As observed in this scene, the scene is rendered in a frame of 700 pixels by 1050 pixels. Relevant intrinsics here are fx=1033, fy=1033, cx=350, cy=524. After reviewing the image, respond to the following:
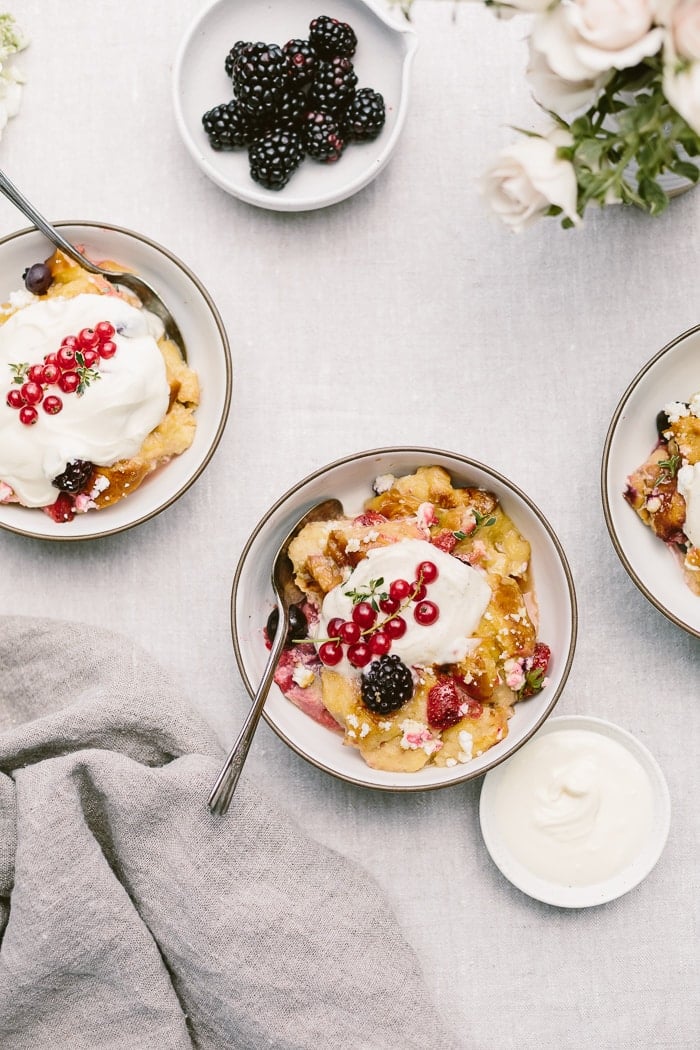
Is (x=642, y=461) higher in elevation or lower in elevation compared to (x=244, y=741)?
higher

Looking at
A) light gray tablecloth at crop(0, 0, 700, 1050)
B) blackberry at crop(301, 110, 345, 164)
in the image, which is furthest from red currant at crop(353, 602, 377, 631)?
blackberry at crop(301, 110, 345, 164)

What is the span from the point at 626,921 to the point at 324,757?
0.94m

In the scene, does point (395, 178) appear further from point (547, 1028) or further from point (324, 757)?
point (547, 1028)

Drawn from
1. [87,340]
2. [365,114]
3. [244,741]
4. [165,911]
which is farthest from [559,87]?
[165,911]

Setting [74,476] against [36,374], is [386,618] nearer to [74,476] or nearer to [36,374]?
[74,476]

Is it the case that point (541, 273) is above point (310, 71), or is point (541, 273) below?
below

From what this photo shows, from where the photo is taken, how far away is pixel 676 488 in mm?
2531

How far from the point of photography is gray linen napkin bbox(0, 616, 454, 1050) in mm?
2475

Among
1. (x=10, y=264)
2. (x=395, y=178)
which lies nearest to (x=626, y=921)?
(x=395, y=178)

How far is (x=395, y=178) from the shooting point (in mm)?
2764

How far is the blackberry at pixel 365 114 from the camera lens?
2.59 metres

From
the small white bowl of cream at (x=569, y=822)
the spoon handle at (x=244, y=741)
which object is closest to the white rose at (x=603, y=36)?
the spoon handle at (x=244, y=741)

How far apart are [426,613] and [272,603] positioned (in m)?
0.47

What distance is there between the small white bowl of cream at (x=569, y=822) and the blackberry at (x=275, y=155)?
60.3 inches
